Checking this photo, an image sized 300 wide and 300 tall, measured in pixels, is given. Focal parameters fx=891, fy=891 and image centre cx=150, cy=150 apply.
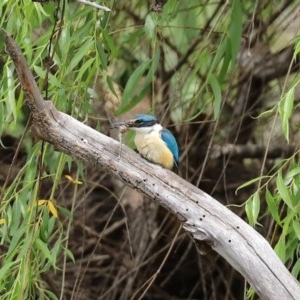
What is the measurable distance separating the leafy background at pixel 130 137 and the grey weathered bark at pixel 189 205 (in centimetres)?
19

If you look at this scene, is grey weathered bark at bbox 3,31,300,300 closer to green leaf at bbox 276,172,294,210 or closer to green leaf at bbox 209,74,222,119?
green leaf at bbox 276,172,294,210

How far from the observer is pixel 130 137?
237 cm

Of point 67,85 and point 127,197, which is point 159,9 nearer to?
point 67,85

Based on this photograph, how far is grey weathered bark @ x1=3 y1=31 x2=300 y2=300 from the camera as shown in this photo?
6.04 ft

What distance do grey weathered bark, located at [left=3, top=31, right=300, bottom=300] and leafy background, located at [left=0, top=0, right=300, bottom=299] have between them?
7.3 inches

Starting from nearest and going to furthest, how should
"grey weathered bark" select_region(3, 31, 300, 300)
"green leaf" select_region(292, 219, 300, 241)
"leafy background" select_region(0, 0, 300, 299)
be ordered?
1. "grey weathered bark" select_region(3, 31, 300, 300)
2. "green leaf" select_region(292, 219, 300, 241)
3. "leafy background" select_region(0, 0, 300, 299)

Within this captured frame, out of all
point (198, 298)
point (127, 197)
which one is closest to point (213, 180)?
point (127, 197)

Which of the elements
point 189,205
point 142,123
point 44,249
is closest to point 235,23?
point 142,123

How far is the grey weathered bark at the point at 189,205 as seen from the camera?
184 centimetres

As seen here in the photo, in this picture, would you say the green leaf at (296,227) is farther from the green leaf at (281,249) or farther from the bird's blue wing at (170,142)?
the bird's blue wing at (170,142)

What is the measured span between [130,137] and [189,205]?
1.84 ft

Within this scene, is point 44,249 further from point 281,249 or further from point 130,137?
point 281,249

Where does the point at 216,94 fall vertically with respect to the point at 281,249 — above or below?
above

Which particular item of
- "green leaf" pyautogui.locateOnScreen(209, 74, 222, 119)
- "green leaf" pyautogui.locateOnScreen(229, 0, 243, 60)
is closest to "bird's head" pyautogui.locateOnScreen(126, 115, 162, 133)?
"green leaf" pyautogui.locateOnScreen(209, 74, 222, 119)
